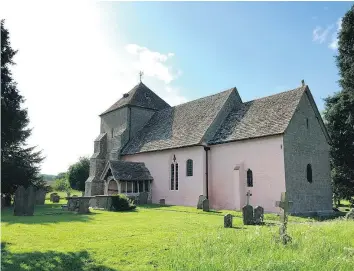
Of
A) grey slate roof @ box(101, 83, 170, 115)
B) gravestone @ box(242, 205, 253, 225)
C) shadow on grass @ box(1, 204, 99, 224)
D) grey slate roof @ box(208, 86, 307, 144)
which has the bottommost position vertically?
shadow on grass @ box(1, 204, 99, 224)

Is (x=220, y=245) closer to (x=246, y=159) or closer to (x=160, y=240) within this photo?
(x=160, y=240)

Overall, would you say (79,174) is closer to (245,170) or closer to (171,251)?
(245,170)

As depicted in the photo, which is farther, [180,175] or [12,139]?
[180,175]

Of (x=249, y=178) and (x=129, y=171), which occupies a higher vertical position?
(x=129, y=171)

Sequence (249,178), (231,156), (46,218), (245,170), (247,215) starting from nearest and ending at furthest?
(247,215) → (46,218) → (249,178) → (245,170) → (231,156)

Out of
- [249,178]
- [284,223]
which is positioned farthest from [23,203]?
[249,178]

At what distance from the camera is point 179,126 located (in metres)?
30.4

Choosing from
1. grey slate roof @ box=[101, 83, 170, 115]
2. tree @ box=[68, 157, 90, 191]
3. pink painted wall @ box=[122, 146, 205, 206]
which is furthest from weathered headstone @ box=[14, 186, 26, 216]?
tree @ box=[68, 157, 90, 191]

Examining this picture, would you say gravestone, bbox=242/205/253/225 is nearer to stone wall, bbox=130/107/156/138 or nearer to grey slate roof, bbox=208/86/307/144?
grey slate roof, bbox=208/86/307/144

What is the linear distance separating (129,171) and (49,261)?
21.8 metres

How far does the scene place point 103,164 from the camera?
36.3 m

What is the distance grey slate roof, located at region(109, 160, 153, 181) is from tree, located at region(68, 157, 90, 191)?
76.7 feet

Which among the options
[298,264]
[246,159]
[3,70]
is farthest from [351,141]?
[3,70]

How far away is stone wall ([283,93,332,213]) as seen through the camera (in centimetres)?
2192
